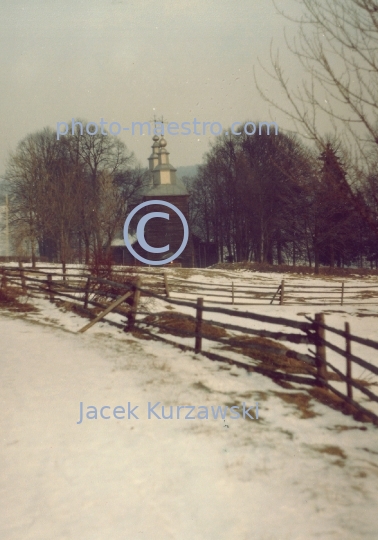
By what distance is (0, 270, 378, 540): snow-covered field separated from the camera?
3605 millimetres

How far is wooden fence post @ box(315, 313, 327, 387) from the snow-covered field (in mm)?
568

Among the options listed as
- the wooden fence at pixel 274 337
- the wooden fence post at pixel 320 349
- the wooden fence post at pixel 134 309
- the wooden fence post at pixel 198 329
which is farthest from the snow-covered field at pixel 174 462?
the wooden fence post at pixel 134 309

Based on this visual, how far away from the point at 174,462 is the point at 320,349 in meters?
2.81

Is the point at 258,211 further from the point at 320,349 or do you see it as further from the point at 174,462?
the point at 174,462

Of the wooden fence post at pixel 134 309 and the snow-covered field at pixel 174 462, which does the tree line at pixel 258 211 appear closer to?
the wooden fence post at pixel 134 309

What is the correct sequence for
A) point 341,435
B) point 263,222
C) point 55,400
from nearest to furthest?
point 341,435 < point 55,400 < point 263,222

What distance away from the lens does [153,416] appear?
5621 millimetres

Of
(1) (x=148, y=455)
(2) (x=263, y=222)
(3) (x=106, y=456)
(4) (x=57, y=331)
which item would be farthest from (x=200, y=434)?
(2) (x=263, y=222)

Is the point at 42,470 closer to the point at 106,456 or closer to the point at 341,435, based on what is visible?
the point at 106,456

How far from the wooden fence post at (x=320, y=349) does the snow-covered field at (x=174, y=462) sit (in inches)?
22.4

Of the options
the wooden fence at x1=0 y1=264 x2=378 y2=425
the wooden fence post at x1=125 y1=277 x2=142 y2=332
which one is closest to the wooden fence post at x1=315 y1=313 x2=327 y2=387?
the wooden fence at x1=0 y1=264 x2=378 y2=425

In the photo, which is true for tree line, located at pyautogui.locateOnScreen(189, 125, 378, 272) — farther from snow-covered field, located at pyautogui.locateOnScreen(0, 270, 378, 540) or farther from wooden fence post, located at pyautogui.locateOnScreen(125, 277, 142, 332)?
snow-covered field, located at pyautogui.locateOnScreen(0, 270, 378, 540)

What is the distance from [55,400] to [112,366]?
1639 millimetres

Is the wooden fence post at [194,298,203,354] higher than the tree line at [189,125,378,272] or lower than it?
lower
